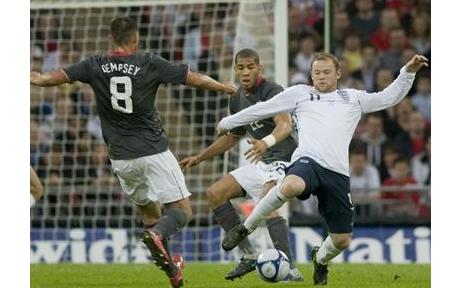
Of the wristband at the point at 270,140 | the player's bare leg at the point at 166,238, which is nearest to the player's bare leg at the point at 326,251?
the wristband at the point at 270,140

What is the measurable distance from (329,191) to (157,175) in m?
1.40

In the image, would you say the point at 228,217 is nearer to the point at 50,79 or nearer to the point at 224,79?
the point at 50,79

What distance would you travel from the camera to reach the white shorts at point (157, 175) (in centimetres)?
911

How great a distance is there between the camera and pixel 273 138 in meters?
8.97

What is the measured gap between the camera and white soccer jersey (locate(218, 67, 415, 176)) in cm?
878

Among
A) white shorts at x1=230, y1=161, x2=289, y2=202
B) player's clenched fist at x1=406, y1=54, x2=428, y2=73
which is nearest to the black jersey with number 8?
white shorts at x1=230, y1=161, x2=289, y2=202

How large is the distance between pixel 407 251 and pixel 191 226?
2891 millimetres

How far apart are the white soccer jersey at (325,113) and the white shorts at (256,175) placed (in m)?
1.08

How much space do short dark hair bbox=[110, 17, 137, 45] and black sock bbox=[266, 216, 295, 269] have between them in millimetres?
2145

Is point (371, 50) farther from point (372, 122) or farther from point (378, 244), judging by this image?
point (378, 244)

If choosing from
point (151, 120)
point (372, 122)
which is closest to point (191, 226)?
point (372, 122)

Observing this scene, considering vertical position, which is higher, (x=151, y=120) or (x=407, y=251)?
(x=151, y=120)
